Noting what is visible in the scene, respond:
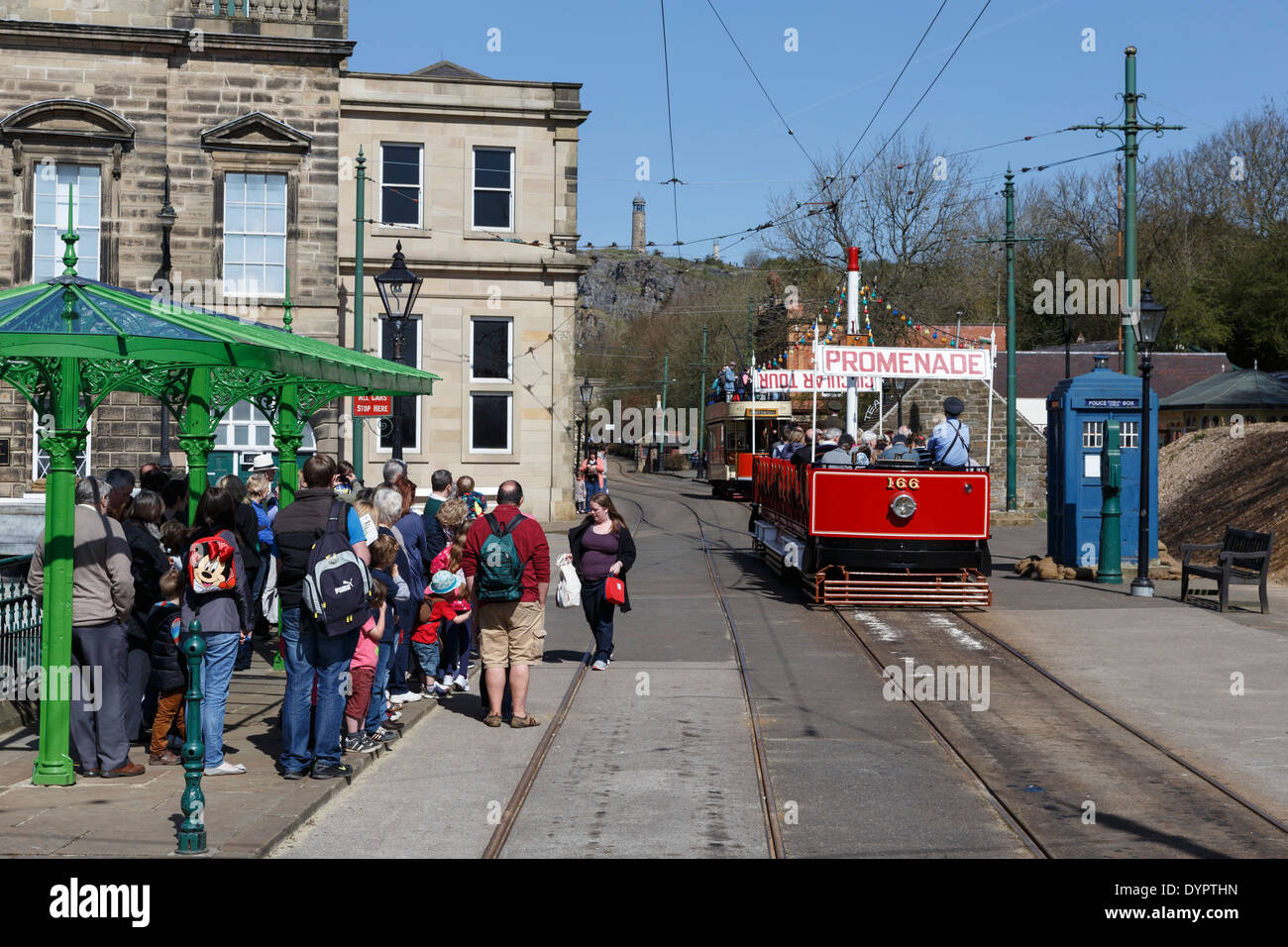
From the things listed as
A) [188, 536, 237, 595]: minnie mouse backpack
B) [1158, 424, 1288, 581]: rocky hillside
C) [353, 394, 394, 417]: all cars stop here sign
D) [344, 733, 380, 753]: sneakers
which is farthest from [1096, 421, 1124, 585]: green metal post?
[188, 536, 237, 595]: minnie mouse backpack

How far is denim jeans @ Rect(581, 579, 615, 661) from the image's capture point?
523 inches

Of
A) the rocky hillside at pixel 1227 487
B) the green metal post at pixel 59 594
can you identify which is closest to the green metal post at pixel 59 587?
the green metal post at pixel 59 594

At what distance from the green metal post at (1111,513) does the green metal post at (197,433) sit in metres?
12.3

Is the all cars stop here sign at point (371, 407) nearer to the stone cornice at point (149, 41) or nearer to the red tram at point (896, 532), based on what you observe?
the red tram at point (896, 532)

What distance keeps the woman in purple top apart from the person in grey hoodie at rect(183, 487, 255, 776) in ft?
16.1

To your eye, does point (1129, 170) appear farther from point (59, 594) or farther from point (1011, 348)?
point (59, 594)

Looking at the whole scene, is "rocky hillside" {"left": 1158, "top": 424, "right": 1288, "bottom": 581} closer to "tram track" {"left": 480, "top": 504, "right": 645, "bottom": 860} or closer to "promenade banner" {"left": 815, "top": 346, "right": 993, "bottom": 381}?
"promenade banner" {"left": 815, "top": 346, "right": 993, "bottom": 381}

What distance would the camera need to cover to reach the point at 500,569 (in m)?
10.3

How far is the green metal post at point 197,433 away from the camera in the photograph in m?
12.5

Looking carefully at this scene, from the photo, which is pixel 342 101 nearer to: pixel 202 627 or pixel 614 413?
pixel 202 627
